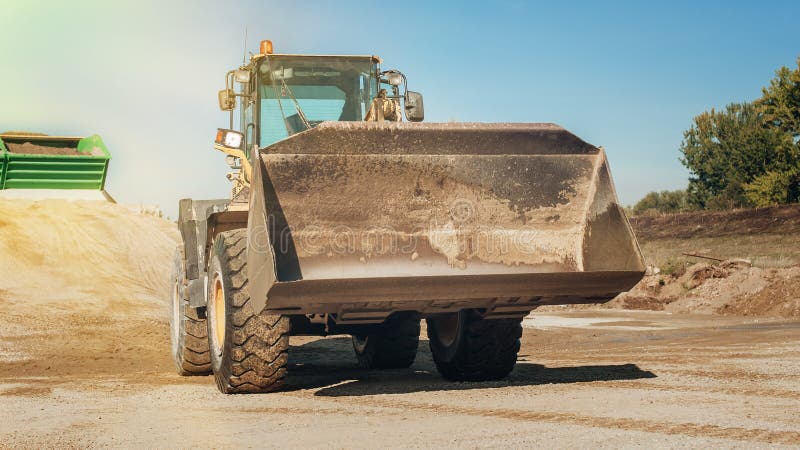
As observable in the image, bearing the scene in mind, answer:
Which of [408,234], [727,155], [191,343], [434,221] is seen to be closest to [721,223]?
[727,155]

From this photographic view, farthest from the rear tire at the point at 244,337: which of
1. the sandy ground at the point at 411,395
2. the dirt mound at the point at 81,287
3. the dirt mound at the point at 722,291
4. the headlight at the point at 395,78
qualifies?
the dirt mound at the point at 722,291

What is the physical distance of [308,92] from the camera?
8.93m

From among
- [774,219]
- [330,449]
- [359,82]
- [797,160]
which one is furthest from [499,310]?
[797,160]

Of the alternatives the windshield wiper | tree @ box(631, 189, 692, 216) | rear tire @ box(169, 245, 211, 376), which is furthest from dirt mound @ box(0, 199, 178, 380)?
tree @ box(631, 189, 692, 216)

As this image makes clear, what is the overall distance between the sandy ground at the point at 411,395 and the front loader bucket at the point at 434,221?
805 millimetres

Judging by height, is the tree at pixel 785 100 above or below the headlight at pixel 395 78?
above

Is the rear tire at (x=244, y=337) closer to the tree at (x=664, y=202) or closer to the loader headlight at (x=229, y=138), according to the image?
the loader headlight at (x=229, y=138)

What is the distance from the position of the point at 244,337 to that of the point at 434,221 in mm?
1660

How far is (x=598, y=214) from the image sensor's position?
22.8 ft

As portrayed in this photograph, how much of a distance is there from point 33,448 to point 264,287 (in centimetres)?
174

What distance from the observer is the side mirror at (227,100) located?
9.20 m

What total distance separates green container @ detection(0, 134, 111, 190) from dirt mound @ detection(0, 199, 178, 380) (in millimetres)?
604

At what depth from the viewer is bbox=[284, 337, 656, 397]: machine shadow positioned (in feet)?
25.1

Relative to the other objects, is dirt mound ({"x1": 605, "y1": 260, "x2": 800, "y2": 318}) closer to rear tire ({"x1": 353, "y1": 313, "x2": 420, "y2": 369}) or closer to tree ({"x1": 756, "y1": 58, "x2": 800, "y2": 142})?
rear tire ({"x1": 353, "y1": 313, "x2": 420, "y2": 369})
